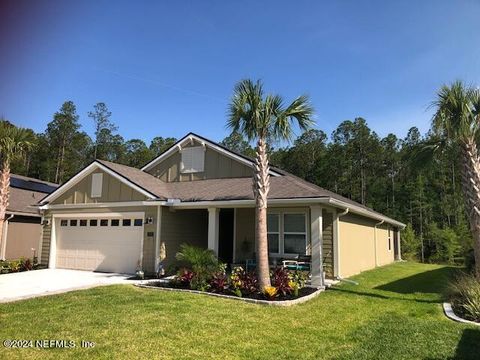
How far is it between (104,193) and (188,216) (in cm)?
349

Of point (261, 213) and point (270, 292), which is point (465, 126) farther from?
point (270, 292)

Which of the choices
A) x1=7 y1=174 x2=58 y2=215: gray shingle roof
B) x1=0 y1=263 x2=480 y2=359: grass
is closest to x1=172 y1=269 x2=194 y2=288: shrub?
x1=0 y1=263 x2=480 y2=359: grass

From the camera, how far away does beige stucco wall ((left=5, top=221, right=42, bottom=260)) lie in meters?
18.3

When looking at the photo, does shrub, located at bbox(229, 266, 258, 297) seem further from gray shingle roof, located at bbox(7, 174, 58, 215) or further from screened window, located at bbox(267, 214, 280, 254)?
gray shingle roof, located at bbox(7, 174, 58, 215)

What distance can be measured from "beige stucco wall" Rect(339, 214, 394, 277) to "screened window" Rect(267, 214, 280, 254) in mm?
2295

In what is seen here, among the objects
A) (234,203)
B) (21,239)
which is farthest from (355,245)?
(21,239)

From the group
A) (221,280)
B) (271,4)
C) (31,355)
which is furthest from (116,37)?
(221,280)

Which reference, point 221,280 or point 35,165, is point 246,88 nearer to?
point 221,280

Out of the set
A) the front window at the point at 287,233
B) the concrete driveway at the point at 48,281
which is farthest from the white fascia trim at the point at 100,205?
the front window at the point at 287,233

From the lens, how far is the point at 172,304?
8.59 meters

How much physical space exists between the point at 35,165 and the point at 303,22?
42.0 m

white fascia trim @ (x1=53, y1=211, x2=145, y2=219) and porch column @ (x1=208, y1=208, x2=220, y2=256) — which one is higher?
white fascia trim @ (x1=53, y1=211, x2=145, y2=219)

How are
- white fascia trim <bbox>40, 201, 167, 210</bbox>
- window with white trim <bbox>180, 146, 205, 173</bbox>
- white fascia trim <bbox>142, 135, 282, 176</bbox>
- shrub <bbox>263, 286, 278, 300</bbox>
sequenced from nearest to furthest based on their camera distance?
shrub <bbox>263, 286, 278, 300</bbox>
white fascia trim <bbox>40, 201, 167, 210</bbox>
white fascia trim <bbox>142, 135, 282, 176</bbox>
window with white trim <bbox>180, 146, 205, 173</bbox>

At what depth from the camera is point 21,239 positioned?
1889 cm
